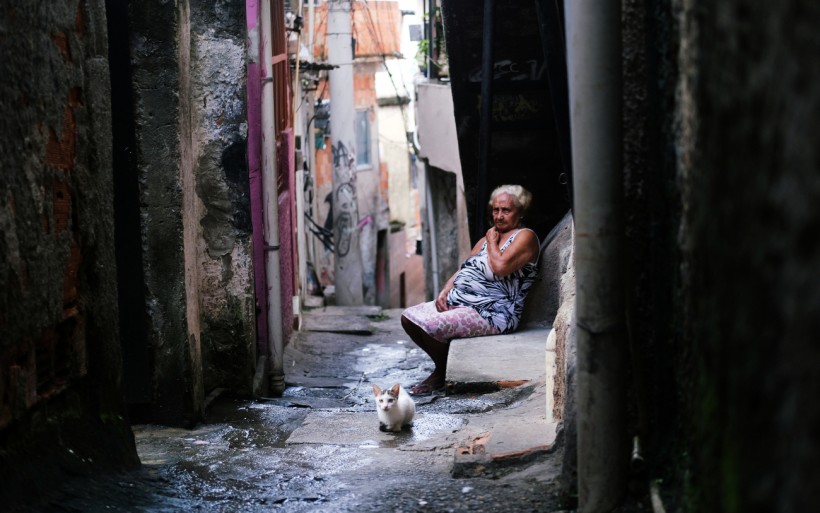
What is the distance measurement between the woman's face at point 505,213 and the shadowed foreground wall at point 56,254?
3.63 meters

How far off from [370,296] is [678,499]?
1952cm

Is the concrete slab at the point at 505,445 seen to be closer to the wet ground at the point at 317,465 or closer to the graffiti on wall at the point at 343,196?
the wet ground at the point at 317,465

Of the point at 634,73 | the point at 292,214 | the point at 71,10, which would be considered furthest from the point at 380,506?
the point at 292,214

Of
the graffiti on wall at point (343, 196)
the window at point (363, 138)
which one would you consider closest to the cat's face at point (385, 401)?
the graffiti on wall at point (343, 196)

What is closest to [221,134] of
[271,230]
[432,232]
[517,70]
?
[271,230]

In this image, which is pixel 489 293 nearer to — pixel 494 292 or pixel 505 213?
pixel 494 292

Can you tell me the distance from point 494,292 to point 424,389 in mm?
863

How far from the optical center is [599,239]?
2.90 meters

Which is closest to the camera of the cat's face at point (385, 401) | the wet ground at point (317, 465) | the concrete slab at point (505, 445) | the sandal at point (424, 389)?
the wet ground at point (317, 465)

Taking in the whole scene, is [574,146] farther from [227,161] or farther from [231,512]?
[227,161]

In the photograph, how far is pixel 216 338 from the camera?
22.0 ft

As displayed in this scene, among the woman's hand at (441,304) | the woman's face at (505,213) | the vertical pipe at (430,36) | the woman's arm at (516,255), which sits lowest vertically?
the woman's hand at (441,304)

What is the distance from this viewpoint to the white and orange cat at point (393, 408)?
541cm

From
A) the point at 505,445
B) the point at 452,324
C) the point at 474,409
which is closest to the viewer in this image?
the point at 505,445
